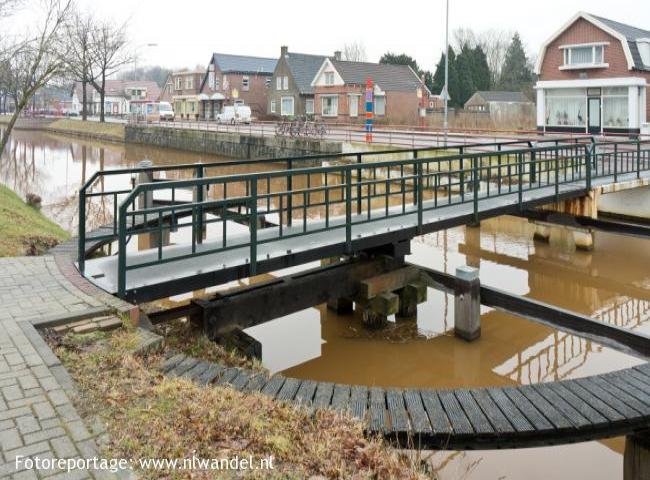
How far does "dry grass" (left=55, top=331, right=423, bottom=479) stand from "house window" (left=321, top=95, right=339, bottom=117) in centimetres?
4835

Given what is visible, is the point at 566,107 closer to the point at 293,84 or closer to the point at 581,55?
the point at 581,55

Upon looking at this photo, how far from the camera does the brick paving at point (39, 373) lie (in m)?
3.44

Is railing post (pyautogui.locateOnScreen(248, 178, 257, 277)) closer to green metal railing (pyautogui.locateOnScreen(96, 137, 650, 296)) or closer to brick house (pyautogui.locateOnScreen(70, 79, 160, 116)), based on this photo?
green metal railing (pyautogui.locateOnScreen(96, 137, 650, 296))

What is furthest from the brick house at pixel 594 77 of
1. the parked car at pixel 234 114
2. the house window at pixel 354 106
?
the parked car at pixel 234 114

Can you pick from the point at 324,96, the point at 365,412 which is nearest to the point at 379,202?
the point at 365,412

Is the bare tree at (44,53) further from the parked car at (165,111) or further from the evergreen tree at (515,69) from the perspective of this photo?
the evergreen tree at (515,69)

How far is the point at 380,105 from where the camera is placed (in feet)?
168

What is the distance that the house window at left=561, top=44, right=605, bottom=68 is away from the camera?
32.2m

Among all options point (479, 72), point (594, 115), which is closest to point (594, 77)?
point (594, 115)

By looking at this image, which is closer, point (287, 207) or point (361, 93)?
point (287, 207)

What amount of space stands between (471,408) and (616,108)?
31.9 metres

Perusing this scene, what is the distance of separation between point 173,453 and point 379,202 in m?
17.3

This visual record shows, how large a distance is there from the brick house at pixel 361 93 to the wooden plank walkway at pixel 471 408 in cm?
4510

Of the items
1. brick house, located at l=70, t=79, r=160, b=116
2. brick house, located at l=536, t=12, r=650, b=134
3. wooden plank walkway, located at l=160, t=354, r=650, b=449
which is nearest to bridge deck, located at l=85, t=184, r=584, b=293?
wooden plank walkway, located at l=160, t=354, r=650, b=449
